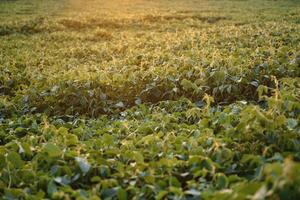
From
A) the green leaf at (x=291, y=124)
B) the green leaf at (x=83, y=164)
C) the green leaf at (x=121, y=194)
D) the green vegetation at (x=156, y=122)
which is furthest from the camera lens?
the green leaf at (x=291, y=124)

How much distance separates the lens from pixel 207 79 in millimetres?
6723

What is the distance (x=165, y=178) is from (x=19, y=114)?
3645mm

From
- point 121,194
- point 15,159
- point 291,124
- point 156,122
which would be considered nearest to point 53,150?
point 15,159

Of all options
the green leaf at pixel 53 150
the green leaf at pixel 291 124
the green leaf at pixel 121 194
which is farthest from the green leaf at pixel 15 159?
the green leaf at pixel 291 124

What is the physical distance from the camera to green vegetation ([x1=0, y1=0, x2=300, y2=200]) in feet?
12.0

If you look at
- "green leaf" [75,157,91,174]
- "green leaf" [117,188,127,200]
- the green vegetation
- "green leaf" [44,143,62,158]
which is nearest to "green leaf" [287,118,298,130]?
the green vegetation

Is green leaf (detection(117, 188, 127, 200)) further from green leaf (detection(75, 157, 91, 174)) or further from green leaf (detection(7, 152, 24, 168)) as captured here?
green leaf (detection(7, 152, 24, 168))

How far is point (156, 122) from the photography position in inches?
209

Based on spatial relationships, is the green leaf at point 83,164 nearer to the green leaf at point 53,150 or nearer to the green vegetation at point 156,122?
the green vegetation at point 156,122

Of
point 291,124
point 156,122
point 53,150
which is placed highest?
point 291,124

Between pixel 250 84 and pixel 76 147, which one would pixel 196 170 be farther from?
pixel 250 84

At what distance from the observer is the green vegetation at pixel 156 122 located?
12.0 feet

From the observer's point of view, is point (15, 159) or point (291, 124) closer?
point (291, 124)

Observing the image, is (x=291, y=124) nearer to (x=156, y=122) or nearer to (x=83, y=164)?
(x=156, y=122)
